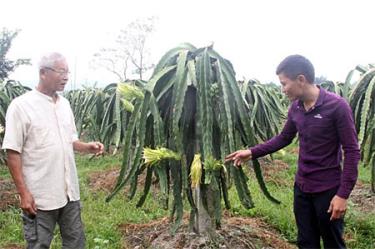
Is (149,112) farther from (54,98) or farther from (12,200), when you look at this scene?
(12,200)

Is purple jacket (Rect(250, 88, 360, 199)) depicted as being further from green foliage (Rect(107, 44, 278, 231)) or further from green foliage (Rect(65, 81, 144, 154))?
green foliage (Rect(65, 81, 144, 154))

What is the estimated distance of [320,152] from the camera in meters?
2.56

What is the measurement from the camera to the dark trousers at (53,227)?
265 centimetres

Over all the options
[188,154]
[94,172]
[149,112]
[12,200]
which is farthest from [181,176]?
[94,172]

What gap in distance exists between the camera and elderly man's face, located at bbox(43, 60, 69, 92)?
8.75 ft

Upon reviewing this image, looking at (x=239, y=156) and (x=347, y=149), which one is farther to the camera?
(x=239, y=156)

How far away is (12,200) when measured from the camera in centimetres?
527

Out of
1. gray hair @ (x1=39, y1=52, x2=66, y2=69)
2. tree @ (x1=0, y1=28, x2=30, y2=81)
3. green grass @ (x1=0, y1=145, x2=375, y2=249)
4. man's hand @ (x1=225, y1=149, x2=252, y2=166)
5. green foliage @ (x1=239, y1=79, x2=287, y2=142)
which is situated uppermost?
tree @ (x1=0, y1=28, x2=30, y2=81)

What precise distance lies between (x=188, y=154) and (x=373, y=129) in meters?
1.95

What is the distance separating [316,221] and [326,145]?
1.67 feet

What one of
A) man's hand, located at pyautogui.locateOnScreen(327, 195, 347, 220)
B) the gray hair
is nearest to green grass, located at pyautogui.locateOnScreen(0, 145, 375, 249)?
man's hand, located at pyautogui.locateOnScreen(327, 195, 347, 220)

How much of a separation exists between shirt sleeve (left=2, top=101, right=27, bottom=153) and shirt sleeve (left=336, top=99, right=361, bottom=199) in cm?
182

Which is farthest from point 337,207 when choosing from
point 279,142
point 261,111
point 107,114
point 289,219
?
point 107,114

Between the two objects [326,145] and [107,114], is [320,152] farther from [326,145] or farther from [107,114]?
[107,114]
